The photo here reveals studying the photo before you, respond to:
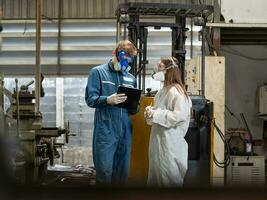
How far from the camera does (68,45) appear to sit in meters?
7.72

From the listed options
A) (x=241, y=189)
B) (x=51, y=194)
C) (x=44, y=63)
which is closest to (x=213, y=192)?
(x=241, y=189)

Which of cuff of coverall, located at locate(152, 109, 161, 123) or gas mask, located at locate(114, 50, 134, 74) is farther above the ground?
gas mask, located at locate(114, 50, 134, 74)

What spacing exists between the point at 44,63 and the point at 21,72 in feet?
1.52

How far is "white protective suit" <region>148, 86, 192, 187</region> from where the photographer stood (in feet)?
10.7

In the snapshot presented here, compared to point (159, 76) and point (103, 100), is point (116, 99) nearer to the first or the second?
point (103, 100)

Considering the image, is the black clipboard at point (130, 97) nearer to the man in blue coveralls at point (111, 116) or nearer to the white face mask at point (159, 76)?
the man in blue coveralls at point (111, 116)

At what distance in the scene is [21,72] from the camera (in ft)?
25.5

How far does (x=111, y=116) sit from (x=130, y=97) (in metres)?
0.19

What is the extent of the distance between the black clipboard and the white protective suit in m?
0.17

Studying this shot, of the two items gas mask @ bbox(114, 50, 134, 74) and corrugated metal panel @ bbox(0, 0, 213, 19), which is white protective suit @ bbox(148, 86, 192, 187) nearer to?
gas mask @ bbox(114, 50, 134, 74)

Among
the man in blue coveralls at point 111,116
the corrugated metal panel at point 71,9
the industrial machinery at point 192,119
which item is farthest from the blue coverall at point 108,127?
the corrugated metal panel at point 71,9

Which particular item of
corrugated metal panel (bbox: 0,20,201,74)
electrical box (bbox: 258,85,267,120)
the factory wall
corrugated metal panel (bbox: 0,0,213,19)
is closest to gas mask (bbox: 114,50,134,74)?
electrical box (bbox: 258,85,267,120)

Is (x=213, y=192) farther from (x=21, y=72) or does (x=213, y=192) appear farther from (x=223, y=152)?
(x=21, y=72)

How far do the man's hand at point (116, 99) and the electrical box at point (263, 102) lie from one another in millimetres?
4071
